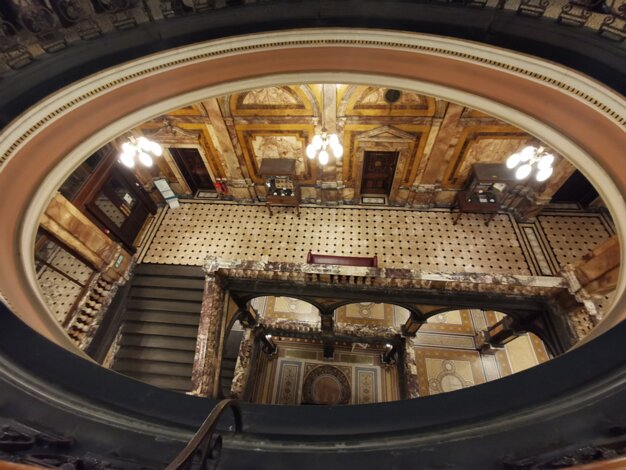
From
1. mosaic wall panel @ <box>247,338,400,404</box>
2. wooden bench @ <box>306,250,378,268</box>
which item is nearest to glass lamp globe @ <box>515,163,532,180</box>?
wooden bench @ <box>306,250,378,268</box>

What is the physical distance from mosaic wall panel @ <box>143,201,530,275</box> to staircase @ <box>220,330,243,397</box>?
258 centimetres

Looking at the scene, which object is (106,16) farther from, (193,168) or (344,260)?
(344,260)

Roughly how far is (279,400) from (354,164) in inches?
273

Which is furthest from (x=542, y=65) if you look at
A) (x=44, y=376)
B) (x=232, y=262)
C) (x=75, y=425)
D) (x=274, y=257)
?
(x=274, y=257)

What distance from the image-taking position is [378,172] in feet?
25.8

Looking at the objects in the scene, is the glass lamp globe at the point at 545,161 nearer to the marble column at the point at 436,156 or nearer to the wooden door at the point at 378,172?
the marble column at the point at 436,156

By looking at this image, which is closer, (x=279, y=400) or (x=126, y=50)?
(x=126, y=50)

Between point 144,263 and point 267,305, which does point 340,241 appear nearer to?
point 267,305

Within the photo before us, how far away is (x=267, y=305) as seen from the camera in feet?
27.4

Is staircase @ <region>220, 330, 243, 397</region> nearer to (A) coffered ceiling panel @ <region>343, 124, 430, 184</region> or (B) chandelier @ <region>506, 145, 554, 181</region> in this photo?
(A) coffered ceiling panel @ <region>343, 124, 430, 184</region>

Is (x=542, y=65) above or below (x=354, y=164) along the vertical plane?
below

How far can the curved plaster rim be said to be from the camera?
10.5 feet

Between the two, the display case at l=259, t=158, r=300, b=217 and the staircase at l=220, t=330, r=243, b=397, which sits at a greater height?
the display case at l=259, t=158, r=300, b=217

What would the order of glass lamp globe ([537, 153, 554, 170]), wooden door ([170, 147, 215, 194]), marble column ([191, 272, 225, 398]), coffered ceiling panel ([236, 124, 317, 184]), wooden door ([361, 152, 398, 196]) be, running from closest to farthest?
marble column ([191, 272, 225, 398])
glass lamp globe ([537, 153, 554, 170])
coffered ceiling panel ([236, 124, 317, 184])
wooden door ([361, 152, 398, 196])
wooden door ([170, 147, 215, 194])
